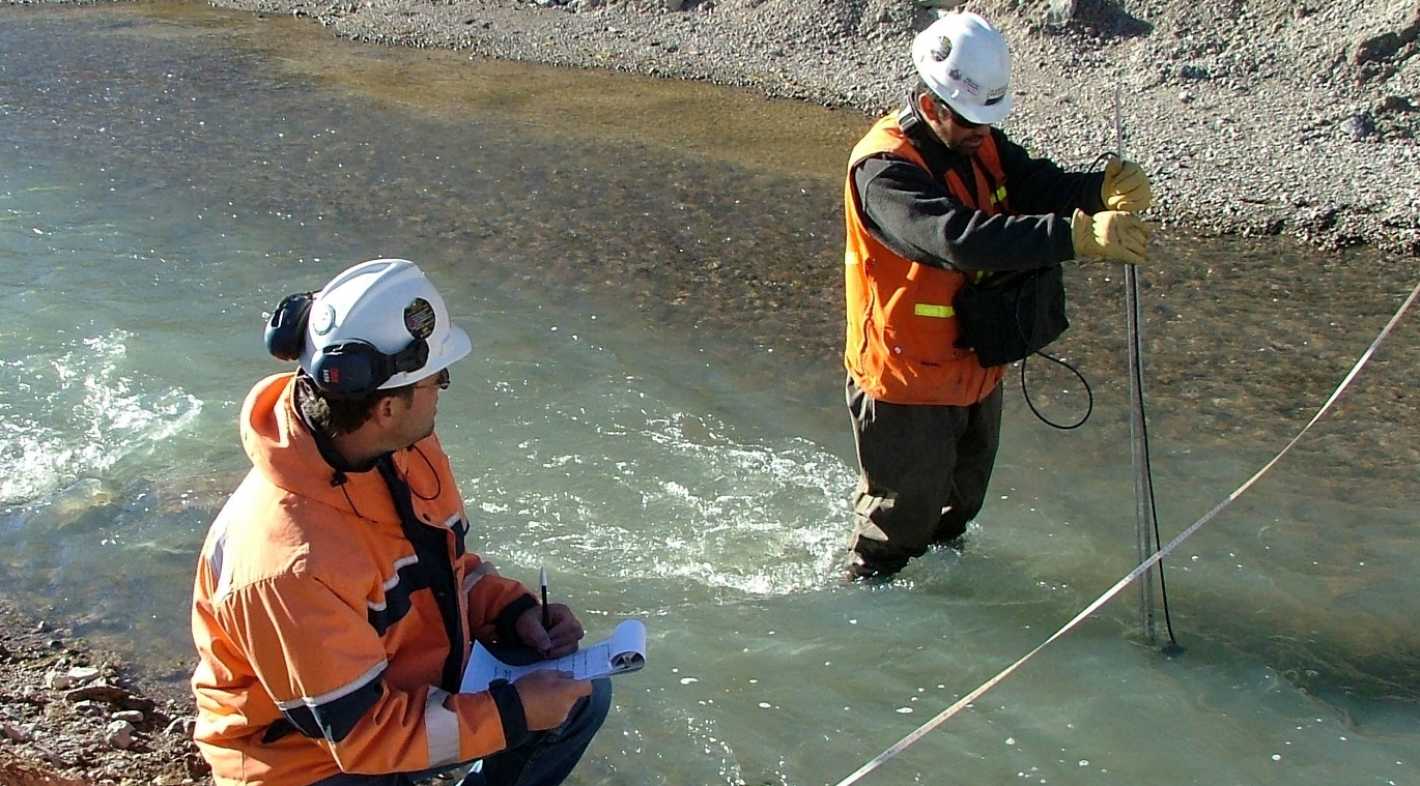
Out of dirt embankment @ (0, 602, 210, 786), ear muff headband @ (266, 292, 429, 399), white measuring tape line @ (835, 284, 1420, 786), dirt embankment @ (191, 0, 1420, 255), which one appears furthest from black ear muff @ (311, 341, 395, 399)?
dirt embankment @ (191, 0, 1420, 255)

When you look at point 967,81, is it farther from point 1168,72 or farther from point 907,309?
point 1168,72

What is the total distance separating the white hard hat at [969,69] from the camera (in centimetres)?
427

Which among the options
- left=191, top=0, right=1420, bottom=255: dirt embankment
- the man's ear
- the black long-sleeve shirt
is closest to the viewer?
the black long-sleeve shirt

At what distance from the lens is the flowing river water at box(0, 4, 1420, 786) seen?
4594 millimetres

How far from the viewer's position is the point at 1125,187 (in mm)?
4367

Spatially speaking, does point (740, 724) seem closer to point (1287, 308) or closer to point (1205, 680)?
point (1205, 680)

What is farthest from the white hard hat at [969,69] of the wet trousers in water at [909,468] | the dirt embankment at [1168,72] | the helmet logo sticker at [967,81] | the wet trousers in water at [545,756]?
the dirt embankment at [1168,72]

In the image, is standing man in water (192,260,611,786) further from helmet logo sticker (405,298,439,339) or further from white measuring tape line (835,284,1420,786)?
white measuring tape line (835,284,1420,786)

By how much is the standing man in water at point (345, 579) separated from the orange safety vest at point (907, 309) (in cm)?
190

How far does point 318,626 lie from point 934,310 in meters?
2.45

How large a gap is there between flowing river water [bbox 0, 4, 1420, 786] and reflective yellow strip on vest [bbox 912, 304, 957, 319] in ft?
4.02

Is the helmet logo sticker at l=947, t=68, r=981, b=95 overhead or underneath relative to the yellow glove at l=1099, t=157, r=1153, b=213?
overhead

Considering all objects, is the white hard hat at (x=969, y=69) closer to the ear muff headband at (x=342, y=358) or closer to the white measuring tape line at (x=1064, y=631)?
the white measuring tape line at (x=1064, y=631)

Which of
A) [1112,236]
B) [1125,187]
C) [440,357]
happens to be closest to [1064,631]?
[1112,236]
